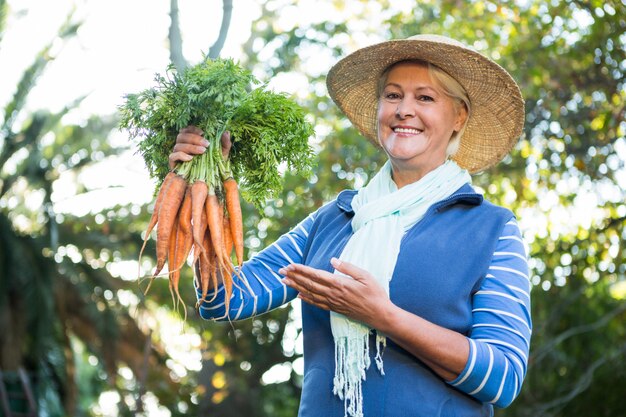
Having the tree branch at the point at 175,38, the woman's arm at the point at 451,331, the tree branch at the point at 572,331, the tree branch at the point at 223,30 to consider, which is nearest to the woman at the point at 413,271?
the woman's arm at the point at 451,331

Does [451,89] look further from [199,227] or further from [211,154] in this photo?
[199,227]

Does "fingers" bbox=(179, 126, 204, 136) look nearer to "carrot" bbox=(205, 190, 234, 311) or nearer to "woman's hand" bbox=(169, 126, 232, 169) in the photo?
"woman's hand" bbox=(169, 126, 232, 169)

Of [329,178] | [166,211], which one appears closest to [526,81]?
[329,178]

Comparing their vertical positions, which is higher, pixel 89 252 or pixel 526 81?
pixel 526 81

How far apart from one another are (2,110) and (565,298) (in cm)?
634

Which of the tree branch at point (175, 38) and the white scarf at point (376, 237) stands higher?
the tree branch at point (175, 38)

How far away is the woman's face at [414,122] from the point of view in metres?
2.86

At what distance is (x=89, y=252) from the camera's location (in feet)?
36.6

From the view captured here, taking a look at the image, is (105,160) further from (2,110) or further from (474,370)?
(474,370)

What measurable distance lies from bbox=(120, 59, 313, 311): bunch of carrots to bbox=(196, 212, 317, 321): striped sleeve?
1.9 inches

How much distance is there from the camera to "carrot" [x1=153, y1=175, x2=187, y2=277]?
275 centimetres

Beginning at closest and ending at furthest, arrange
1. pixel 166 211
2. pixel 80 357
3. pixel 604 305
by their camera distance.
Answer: pixel 166 211 < pixel 604 305 < pixel 80 357

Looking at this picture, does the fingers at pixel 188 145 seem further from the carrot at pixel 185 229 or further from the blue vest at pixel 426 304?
the blue vest at pixel 426 304

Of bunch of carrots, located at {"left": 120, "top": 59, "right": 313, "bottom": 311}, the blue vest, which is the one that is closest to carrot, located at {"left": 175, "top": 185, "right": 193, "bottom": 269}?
bunch of carrots, located at {"left": 120, "top": 59, "right": 313, "bottom": 311}
